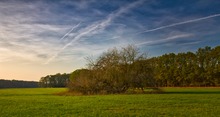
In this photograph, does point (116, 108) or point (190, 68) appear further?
point (190, 68)

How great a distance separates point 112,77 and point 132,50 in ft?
34.6

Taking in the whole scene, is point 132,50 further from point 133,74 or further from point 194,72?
point 194,72

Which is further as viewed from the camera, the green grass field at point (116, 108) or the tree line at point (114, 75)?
the tree line at point (114, 75)

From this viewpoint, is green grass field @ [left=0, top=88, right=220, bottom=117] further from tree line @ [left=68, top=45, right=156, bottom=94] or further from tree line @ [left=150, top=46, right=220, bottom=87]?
tree line @ [left=150, top=46, right=220, bottom=87]

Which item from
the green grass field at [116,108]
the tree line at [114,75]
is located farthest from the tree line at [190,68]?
the green grass field at [116,108]

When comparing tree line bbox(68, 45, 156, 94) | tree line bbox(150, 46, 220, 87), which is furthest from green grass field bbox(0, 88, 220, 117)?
tree line bbox(150, 46, 220, 87)

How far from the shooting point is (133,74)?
2633 inches

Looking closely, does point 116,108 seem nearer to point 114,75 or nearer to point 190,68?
point 114,75

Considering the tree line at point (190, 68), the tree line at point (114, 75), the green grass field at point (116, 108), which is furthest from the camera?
the tree line at point (190, 68)

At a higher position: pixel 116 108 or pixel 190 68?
pixel 190 68

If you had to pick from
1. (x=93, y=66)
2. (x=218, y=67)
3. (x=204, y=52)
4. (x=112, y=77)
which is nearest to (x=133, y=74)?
(x=112, y=77)

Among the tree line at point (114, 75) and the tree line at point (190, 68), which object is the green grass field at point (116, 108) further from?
the tree line at point (190, 68)

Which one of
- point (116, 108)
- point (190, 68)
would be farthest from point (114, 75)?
point (190, 68)

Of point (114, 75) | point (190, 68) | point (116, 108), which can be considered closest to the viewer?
point (116, 108)
